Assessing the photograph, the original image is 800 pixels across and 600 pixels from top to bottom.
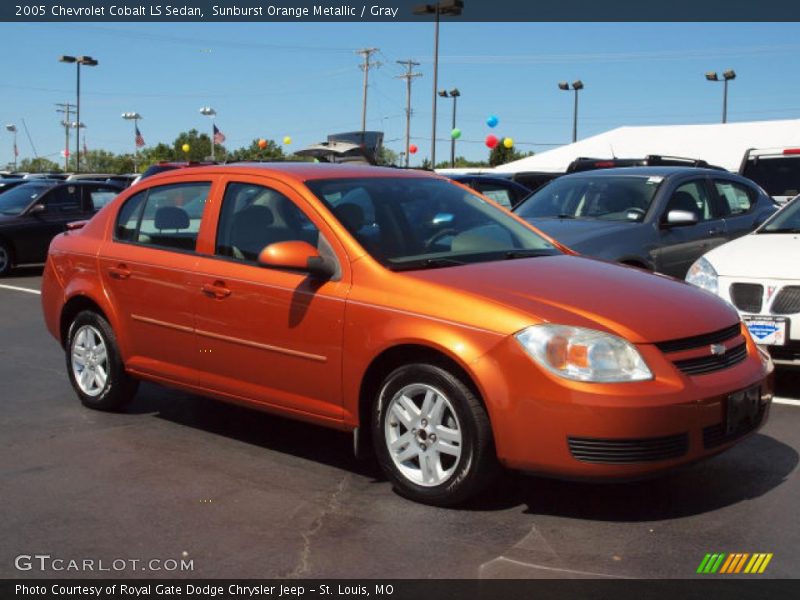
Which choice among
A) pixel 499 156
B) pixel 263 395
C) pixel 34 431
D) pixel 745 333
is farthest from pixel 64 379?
pixel 499 156

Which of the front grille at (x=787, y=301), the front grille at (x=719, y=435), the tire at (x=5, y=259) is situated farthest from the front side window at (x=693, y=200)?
the tire at (x=5, y=259)

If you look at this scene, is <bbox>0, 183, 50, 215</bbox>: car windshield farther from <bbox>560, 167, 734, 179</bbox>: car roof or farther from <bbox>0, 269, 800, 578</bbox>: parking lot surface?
<bbox>0, 269, 800, 578</bbox>: parking lot surface

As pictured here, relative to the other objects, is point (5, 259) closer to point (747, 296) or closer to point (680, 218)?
point (680, 218)

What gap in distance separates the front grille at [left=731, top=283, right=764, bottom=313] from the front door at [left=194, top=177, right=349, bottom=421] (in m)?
3.25

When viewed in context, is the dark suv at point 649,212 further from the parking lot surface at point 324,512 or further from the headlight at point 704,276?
the parking lot surface at point 324,512

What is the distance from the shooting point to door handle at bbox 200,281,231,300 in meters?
5.30

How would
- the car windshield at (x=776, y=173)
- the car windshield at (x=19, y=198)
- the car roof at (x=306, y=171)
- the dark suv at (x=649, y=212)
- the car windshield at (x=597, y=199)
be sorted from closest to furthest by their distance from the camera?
1. the car roof at (x=306, y=171)
2. the dark suv at (x=649, y=212)
3. the car windshield at (x=597, y=199)
4. the car windshield at (x=776, y=173)
5. the car windshield at (x=19, y=198)

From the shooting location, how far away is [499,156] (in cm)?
7269

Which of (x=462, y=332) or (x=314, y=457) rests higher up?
(x=462, y=332)

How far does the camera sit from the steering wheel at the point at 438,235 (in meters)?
5.12

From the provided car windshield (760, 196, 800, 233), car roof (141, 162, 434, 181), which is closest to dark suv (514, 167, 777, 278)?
car windshield (760, 196, 800, 233)

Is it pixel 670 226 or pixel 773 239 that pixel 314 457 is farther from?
pixel 670 226

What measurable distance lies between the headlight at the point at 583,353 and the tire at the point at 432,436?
38 cm

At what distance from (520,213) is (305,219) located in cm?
474
